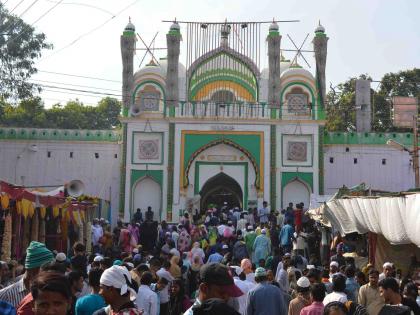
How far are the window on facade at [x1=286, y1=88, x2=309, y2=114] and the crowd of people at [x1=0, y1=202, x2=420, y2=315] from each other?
30.8 ft

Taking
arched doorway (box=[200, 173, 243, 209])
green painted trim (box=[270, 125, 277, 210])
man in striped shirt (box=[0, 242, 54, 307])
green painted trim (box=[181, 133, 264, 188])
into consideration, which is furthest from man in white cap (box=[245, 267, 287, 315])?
arched doorway (box=[200, 173, 243, 209])

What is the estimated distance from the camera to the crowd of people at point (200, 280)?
3957mm

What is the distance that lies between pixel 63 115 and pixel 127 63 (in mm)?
18273

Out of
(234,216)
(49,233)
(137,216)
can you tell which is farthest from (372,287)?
(137,216)

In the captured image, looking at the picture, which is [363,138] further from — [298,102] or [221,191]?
[221,191]

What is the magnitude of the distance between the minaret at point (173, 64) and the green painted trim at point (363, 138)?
6498mm

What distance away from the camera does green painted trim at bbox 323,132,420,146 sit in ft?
95.0

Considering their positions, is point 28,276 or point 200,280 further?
point 28,276

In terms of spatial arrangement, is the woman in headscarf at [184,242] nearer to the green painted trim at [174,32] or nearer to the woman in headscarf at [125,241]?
the woman in headscarf at [125,241]

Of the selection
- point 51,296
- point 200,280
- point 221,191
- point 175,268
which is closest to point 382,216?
point 175,268

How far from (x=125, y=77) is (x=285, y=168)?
719 centimetres

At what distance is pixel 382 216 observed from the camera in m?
10.5

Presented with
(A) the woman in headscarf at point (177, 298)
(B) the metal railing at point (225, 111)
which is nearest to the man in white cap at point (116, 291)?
(A) the woman in headscarf at point (177, 298)

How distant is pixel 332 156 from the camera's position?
28.9m
